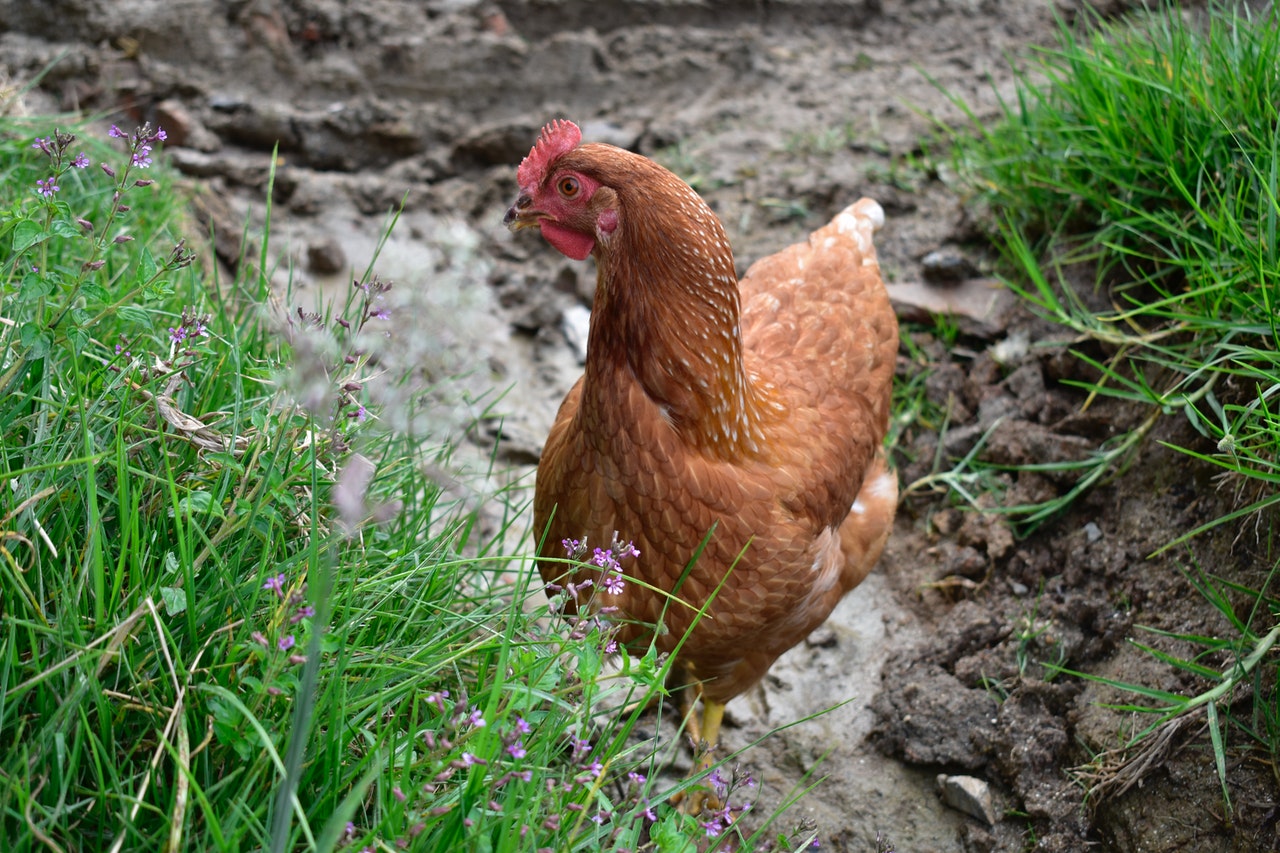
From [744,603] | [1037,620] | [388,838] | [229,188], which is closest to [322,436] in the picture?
[388,838]

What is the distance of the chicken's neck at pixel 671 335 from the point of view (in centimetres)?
232

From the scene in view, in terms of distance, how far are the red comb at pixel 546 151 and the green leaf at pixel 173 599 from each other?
128cm

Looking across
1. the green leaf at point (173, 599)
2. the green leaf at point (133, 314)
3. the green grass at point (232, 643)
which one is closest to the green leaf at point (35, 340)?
the green grass at point (232, 643)

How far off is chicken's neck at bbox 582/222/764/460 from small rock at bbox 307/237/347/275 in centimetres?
235

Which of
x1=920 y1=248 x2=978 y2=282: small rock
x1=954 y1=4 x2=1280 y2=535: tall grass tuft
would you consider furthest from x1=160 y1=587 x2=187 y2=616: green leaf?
x1=920 y1=248 x2=978 y2=282: small rock

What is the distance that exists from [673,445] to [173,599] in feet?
3.69

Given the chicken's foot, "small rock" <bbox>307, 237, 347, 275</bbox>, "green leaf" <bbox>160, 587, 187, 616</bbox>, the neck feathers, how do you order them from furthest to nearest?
"small rock" <bbox>307, 237, 347, 275</bbox>, the chicken's foot, the neck feathers, "green leaf" <bbox>160, 587, 187, 616</bbox>

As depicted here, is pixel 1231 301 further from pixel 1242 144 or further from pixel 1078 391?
pixel 1078 391

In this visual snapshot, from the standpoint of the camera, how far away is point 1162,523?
294 centimetres

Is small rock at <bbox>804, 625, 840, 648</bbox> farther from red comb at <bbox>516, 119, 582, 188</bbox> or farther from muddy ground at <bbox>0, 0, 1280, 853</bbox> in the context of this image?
red comb at <bbox>516, 119, 582, 188</bbox>

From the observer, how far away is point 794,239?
4539mm

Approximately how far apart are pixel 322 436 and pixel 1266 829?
2270mm

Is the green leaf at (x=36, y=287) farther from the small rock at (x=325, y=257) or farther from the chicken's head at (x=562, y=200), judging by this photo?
the small rock at (x=325, y=257)

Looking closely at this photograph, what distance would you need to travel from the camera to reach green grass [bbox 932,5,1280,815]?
2459 mm
